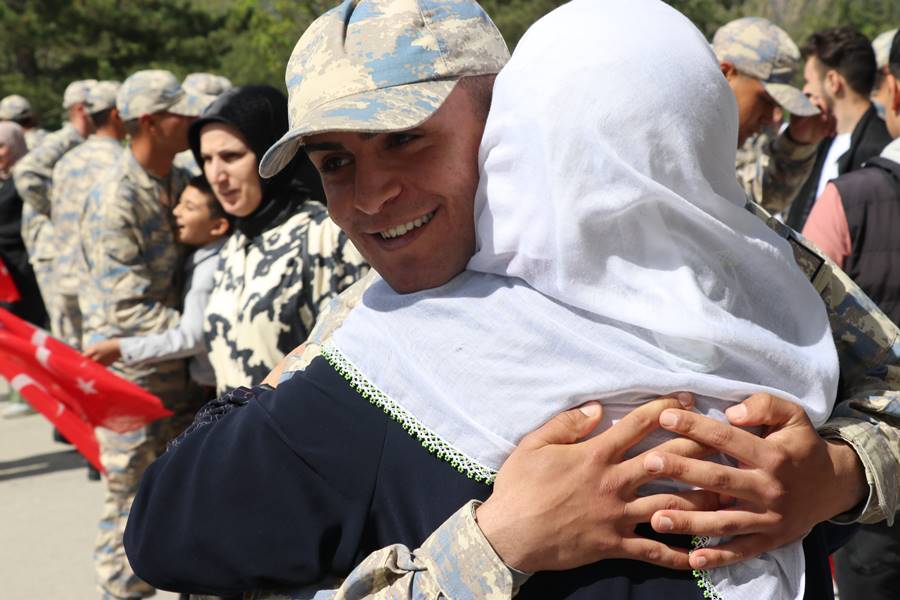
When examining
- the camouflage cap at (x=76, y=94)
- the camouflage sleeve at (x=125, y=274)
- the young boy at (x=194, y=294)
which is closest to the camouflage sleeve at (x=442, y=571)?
the young boy at (x=194, y=294)

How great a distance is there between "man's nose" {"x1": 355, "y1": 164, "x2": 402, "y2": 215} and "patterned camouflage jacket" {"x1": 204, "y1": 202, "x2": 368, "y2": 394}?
5.25 feet

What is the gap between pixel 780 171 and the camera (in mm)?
4723

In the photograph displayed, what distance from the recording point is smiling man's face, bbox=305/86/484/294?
5.36 feet

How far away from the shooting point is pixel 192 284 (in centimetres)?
430

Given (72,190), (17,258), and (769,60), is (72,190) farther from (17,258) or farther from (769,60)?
(769,60)

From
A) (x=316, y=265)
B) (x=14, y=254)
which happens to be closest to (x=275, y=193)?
(x=316, y=265)

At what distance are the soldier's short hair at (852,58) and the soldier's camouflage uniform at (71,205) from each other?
431 centimetres

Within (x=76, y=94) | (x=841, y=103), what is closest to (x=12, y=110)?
(x=76, y=94)

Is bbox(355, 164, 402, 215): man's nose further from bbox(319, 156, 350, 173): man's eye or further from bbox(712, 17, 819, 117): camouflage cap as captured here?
bbox(712, 17, 819, 117): camouflage cap

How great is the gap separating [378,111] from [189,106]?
11.6 feet

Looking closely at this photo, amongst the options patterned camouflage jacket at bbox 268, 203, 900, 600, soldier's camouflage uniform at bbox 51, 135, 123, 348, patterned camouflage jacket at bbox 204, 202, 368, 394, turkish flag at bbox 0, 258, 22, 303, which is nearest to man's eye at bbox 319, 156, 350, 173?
patterned camouflage jacket at bbox 268, 203, 900, 600

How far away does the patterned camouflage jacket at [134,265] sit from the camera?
4391 mm

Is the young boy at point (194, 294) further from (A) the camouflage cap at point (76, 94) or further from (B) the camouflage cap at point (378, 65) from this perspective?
(A) the camouflage cap at point (76, 94)

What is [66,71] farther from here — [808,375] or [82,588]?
[808,375]
